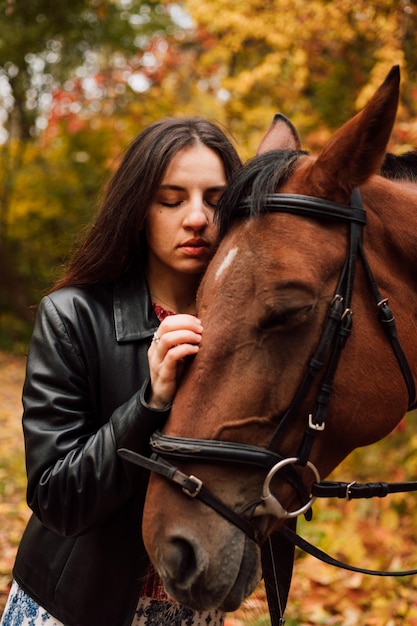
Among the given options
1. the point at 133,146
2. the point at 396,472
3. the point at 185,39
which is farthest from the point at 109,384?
the point at 185,39

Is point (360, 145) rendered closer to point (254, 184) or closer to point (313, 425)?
point (254, 184)

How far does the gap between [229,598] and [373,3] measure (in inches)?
232

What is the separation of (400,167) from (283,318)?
104 cm

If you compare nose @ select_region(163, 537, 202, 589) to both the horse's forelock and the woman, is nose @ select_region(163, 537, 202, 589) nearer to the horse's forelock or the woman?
the woman

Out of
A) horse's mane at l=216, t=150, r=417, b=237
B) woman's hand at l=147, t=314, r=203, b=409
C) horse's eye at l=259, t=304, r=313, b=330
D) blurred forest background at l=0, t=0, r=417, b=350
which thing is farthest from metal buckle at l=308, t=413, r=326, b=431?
blurred forest background at l=0, t=0, r=417, b=350

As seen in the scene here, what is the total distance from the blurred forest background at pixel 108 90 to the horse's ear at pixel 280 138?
5.07 m

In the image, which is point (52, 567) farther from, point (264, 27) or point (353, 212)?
point (264, 27)

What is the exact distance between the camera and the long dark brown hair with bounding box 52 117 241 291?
2.18 meters

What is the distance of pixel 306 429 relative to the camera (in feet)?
5.79

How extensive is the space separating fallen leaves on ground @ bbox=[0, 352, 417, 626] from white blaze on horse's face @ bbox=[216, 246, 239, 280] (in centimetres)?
173

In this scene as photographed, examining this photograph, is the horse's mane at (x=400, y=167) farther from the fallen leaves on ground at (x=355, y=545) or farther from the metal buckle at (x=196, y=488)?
the fallen leaves on ground at (x=355, y=545)

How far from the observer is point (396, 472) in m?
5.95

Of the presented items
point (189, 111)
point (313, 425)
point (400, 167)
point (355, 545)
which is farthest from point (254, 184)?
point (189, 111)

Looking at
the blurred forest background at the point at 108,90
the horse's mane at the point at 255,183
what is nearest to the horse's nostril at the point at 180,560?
the horse's mane at the point at 255,183
